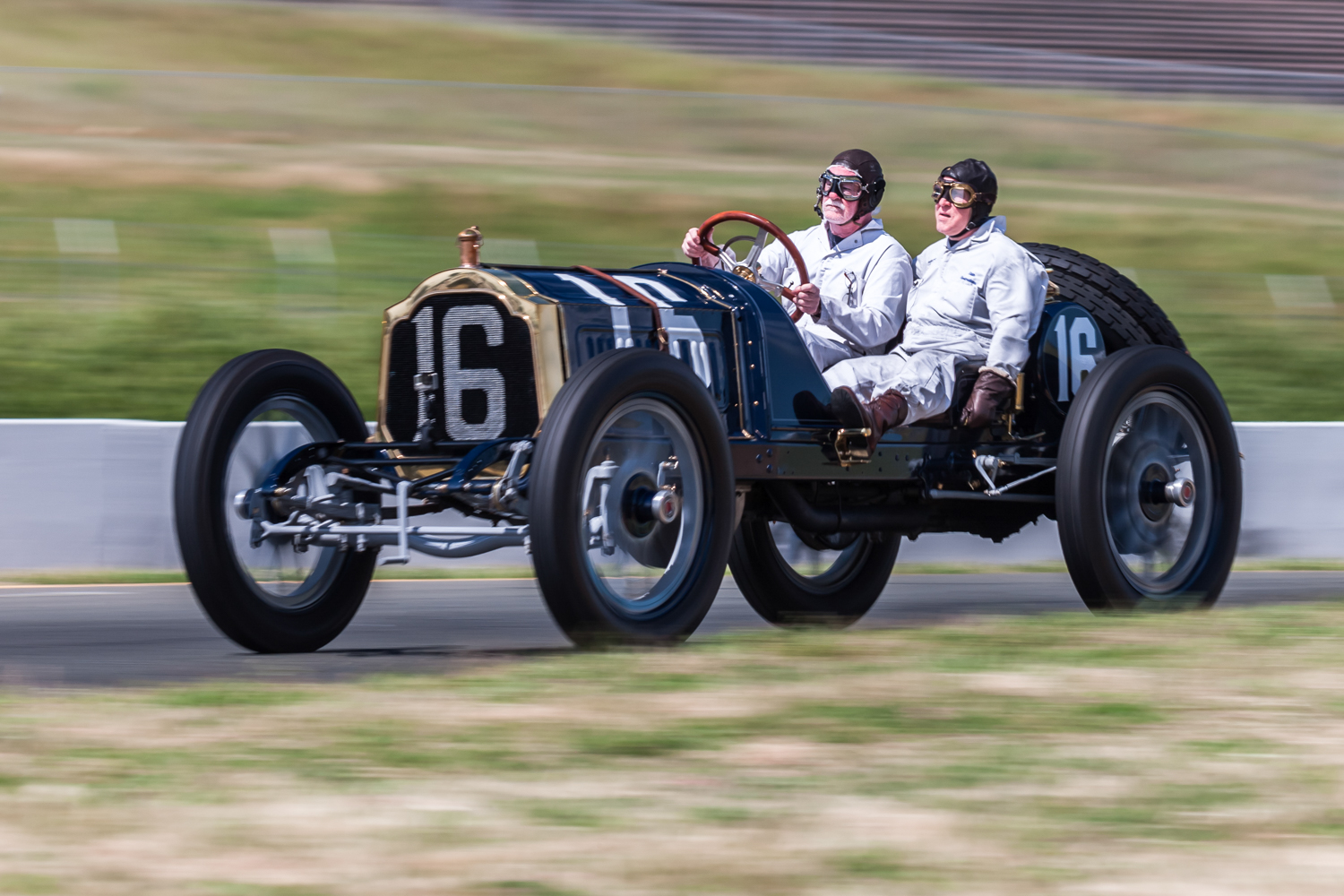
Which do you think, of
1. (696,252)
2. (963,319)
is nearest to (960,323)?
(963,319)

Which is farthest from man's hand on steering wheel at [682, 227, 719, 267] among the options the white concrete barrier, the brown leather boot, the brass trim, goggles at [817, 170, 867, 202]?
the white concrete barrier

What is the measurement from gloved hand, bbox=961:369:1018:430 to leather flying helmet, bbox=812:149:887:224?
875 mm

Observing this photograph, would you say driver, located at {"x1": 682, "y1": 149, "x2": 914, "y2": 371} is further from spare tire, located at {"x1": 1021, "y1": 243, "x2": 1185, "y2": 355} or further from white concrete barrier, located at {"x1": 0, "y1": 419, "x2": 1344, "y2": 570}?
white concrete barrier, located at {"x1": 0, "y1": 419, "x2": 1344, "y2": 570}

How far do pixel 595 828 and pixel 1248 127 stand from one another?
24.3 m

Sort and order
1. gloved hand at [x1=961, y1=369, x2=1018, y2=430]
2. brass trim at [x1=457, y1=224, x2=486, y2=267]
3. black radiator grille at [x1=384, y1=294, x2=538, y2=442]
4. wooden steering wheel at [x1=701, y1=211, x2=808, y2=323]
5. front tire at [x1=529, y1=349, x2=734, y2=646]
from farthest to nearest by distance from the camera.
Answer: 1. gloved hand at [x1=961, y1=369, x2=1018, y2=430]
2. wooden steering wheel at [x1=701, y1=211, x2=808, y2=323]
3. brass trim at [x1=457, y1=224, x2=486, y2=267]
4. black radiator grille at [x1=384, y1=294, x2=538, y2=442]
5. front tire at [x1=529, y1=349, x2=734, y2=646]

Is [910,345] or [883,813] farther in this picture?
[910,345]

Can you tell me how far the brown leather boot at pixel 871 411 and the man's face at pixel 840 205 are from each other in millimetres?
946

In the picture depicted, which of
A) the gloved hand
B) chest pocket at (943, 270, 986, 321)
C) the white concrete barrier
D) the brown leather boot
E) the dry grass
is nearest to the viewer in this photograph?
the dry grass

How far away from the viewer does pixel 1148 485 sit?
25.6 feet

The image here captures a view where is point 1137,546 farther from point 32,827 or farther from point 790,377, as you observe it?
point 32,827

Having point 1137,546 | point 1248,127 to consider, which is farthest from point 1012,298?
point 1248,127

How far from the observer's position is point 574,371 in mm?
6270

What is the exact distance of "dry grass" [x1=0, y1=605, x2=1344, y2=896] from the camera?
3.29 metres

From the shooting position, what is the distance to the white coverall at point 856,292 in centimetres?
765
